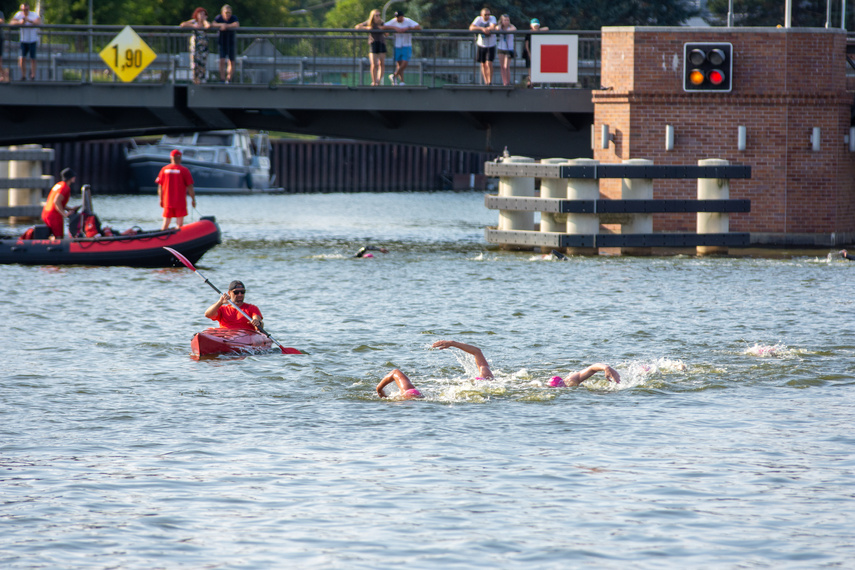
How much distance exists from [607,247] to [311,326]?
10.1 m

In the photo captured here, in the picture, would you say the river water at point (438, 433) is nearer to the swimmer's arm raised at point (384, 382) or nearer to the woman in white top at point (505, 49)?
the swimmer's arm raised at point (384, 382)

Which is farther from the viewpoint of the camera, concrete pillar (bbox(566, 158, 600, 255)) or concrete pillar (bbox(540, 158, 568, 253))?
concrete pillar (bbox(540, 158, 568, 253))

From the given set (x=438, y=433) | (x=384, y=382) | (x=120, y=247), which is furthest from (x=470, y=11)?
(x=438, y=433)

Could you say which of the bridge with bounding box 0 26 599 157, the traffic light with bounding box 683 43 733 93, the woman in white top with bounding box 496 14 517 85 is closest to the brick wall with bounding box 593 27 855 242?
the traffic light with bounding box 683 43 733 93

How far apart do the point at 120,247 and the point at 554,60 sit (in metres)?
9.51

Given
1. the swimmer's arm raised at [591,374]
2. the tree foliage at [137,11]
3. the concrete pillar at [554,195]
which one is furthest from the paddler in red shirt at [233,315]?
the tree foliage at [137,11]

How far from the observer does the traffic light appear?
26.3 m

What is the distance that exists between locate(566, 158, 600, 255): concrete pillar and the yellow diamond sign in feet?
30.1

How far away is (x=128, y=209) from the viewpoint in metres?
48.3

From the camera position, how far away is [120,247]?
2406 cm

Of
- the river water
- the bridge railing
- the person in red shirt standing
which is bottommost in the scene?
the river water

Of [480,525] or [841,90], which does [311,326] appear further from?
[841,90]

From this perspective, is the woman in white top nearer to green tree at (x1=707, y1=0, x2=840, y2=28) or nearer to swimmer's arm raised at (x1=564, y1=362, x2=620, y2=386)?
swimmer's arm raised at (x1=564, y1=362, x2=620, y2=386)

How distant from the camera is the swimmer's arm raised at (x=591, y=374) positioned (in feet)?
40.4
